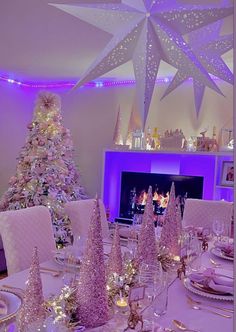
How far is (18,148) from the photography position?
19.4 feet

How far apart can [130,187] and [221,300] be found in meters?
3.85

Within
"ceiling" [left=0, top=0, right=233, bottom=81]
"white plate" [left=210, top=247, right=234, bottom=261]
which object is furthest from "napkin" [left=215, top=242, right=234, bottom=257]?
"ceiling" [left=0, top=0, right=233, bottom=81]

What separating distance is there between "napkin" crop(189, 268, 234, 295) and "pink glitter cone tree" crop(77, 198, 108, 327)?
50cm

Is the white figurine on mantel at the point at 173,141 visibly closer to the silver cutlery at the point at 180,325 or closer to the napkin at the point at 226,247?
the napkin at the point at 226,247

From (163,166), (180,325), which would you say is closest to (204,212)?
(163,166)

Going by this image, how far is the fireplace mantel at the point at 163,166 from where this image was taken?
4.38 metres

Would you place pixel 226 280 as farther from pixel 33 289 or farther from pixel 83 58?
pixel 83 58

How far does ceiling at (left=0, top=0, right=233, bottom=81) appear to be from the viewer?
10.1 feet

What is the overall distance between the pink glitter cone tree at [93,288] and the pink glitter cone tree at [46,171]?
3310 mm

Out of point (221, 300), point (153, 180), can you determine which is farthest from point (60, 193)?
point (221, 300)

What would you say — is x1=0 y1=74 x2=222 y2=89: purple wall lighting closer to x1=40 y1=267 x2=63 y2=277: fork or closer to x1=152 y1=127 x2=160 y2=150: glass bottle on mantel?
x1=152 y1=127 x2=160 y2=150: glass bottle on mantel

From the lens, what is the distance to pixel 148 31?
4.95ft

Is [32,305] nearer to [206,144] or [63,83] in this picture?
[206,144]

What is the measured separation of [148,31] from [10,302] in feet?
3.93
